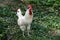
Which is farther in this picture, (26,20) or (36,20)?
(36,20)

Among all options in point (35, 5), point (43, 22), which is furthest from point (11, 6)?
point (43, 22)

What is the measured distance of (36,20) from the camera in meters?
11.0

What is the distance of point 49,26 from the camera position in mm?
10445

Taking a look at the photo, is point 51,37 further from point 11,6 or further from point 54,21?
point 11,6

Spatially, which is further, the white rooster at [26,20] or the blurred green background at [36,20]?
the blurred green background at [36,20]

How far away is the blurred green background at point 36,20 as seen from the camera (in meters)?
9.66

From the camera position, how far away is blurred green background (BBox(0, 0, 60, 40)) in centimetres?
966

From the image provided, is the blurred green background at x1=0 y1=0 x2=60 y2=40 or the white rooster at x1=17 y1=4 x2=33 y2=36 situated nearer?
the white rooster at x1=17 y1=4 x2=33 y2=36

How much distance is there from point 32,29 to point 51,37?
0.84 m

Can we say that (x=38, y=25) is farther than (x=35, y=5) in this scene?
No

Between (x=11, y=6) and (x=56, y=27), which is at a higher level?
(x=11, y=6)

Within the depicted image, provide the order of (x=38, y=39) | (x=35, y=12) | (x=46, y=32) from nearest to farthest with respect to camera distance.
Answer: (x=38, y=39) < (x=46, y=32) < (x=35, y=12)

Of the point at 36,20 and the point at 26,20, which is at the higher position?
the point at 26,20

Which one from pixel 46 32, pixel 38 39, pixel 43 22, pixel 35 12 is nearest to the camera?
pixel 38 39
